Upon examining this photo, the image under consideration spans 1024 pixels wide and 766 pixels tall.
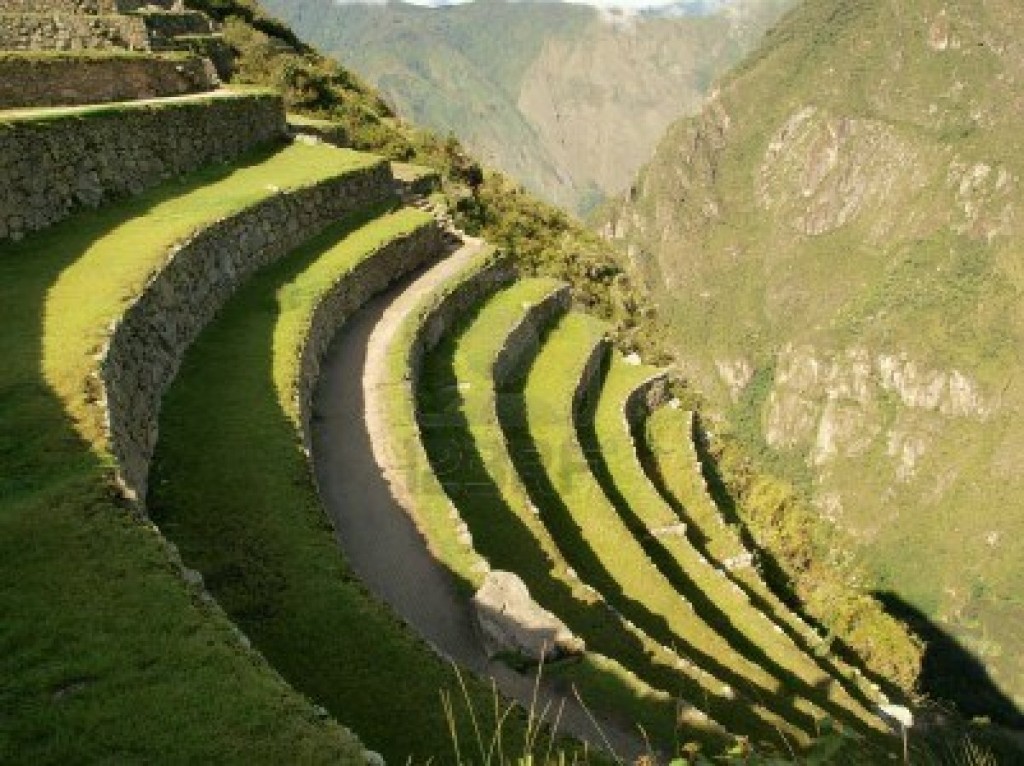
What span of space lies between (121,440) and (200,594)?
397 cm

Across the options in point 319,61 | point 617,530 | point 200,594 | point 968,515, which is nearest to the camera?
point 200,594

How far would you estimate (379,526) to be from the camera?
53.5 ft

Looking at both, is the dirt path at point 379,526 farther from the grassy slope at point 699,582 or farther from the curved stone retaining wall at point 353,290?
the grassy slope at point 699,582

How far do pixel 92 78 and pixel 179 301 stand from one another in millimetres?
11748

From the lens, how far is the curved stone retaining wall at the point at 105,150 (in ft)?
60.7

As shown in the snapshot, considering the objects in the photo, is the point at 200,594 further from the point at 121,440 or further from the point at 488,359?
the point at 488,359

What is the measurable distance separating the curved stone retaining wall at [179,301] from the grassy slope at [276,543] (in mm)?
440

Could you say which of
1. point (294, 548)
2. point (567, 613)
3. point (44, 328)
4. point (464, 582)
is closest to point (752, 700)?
point (567, 613)

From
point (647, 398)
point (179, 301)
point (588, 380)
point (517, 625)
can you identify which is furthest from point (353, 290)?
point (517, 625)

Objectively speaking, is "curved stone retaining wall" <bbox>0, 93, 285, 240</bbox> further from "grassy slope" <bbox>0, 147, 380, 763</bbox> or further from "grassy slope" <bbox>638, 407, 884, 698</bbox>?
"grassy slope" <bbox>638, 407, 884, 698</bbox>

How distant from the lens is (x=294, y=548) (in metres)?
12.6

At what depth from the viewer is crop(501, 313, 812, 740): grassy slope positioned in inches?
610

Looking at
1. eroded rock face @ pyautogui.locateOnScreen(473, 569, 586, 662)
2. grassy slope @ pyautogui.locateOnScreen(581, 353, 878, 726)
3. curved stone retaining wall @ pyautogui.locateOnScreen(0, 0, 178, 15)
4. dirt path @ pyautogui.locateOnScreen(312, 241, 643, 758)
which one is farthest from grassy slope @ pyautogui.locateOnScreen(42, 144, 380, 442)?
grassy slope @ pyautogui.locateOnScreen(581, 353, 878, 726)

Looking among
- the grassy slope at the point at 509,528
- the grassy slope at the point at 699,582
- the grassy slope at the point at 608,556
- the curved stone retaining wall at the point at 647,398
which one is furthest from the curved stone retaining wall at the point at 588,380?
the grassy slope at the point at 509,528
